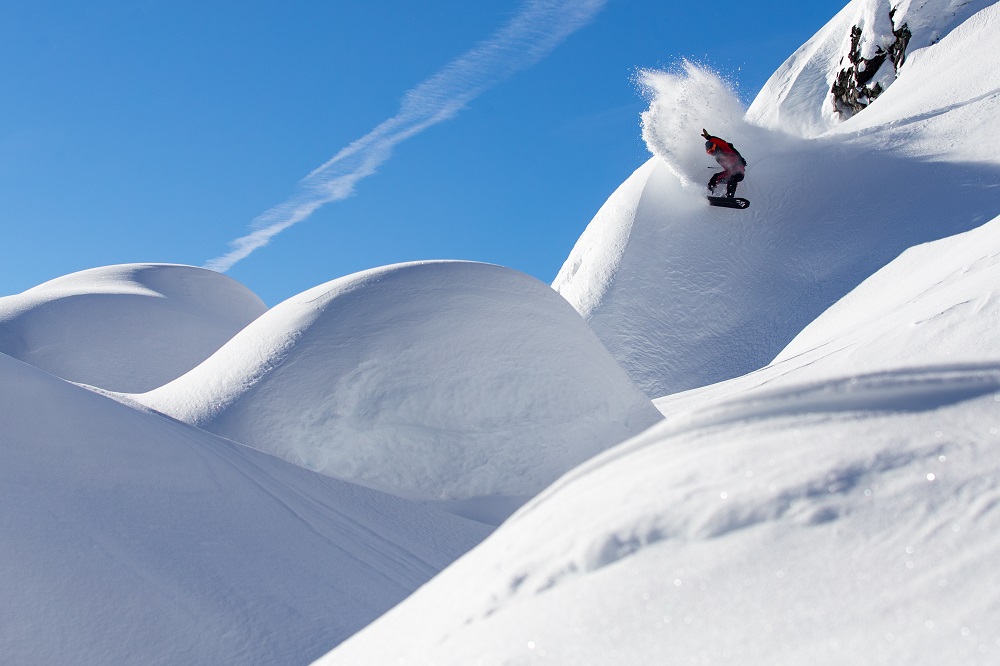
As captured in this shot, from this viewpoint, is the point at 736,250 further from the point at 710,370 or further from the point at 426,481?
the point at 426,481

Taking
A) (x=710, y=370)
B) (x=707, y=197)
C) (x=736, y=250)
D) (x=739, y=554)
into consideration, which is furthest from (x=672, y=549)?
(x=707, y=197)

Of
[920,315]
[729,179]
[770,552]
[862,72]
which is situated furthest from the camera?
[862,72]

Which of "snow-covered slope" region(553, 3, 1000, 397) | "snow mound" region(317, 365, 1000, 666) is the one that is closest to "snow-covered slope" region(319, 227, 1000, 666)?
"snow mound" region(317, 365, 1000, 666)

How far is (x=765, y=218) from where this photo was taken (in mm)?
12422

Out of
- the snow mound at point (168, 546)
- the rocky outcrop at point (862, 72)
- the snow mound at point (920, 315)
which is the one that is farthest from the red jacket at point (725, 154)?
the snow mound at point (168, 546)

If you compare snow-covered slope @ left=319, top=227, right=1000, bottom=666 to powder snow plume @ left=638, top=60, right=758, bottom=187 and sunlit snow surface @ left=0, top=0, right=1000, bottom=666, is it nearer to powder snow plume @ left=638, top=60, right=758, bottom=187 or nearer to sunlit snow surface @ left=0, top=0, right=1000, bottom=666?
sunlit snow surface @ left=0, top=0, right=1000, bottom=666

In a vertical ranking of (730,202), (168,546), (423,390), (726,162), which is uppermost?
(168,546)

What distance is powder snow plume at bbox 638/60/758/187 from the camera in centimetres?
1366

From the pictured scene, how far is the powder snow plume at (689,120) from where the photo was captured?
13.7 meters

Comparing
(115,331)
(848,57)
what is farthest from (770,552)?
(848,57)

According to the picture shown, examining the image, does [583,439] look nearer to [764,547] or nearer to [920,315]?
[920,315]

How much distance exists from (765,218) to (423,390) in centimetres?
826

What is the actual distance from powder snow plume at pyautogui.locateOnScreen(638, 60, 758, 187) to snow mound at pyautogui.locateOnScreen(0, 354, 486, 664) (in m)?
10.0

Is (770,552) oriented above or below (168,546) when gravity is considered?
below
